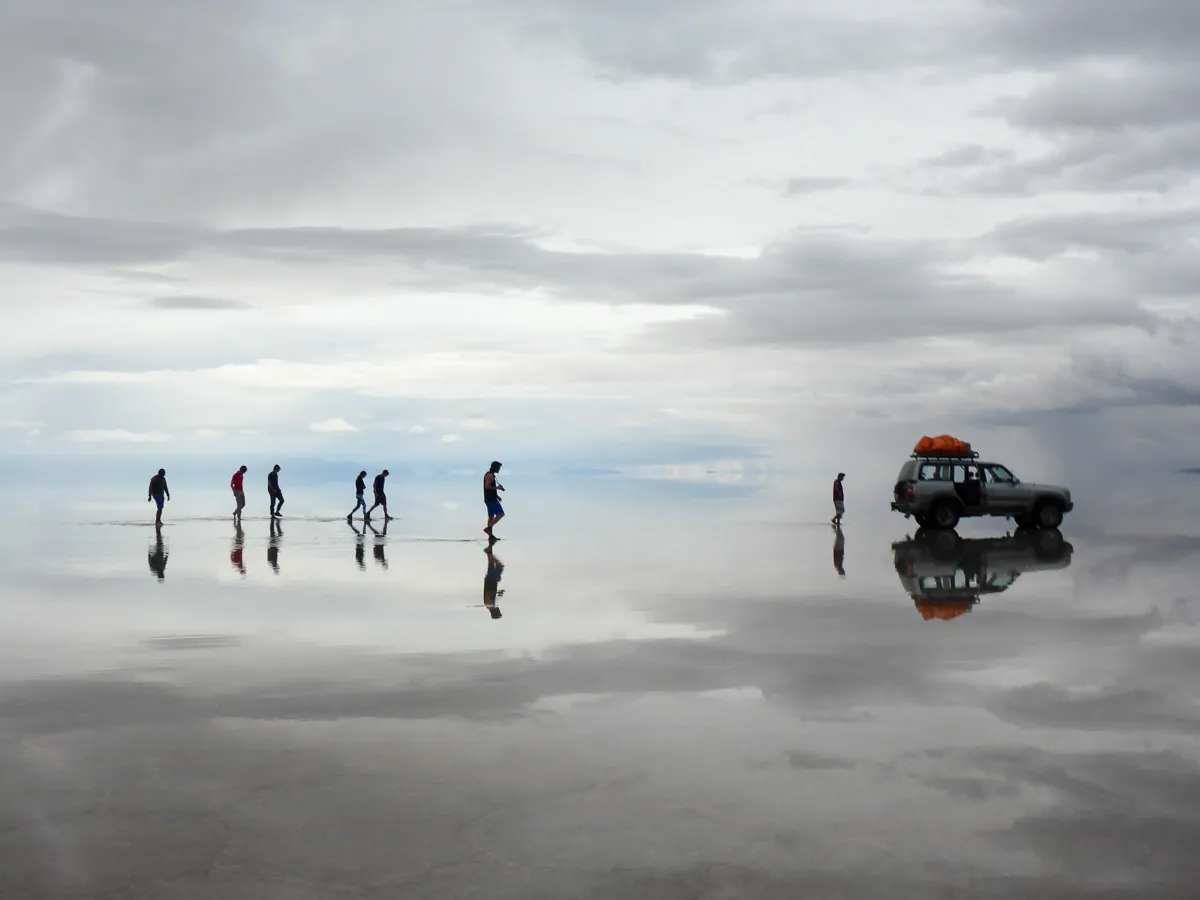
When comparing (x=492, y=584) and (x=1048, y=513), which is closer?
(x=492, y=584)

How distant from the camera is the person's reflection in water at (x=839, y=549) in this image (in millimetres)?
20495

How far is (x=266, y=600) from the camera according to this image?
15.6 metres

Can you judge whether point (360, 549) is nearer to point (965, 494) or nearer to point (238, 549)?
point (238, 549)

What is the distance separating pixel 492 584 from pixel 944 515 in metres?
16.9

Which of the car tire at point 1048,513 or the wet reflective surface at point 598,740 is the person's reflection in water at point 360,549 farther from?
the car tire at point 1048,513

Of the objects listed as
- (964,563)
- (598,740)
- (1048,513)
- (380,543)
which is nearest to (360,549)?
(380,543)

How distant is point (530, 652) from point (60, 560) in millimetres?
14736

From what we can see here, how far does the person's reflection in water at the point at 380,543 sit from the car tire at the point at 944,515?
14.6m

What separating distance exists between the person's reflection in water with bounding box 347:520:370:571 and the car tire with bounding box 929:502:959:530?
15116 millimetres

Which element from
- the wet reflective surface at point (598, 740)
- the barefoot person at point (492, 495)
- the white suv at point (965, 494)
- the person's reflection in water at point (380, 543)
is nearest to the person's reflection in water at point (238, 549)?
the person's reflection in water at point (380, 543)

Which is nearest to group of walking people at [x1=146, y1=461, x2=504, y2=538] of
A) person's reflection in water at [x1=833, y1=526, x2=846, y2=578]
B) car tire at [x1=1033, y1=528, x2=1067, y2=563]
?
person's reflection in water at [x1=833, y1=526, x2=846, y2=578]

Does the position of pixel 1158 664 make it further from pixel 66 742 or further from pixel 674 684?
pixel 66 742

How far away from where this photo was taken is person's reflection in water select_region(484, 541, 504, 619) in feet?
48.9

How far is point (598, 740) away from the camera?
7.89m
